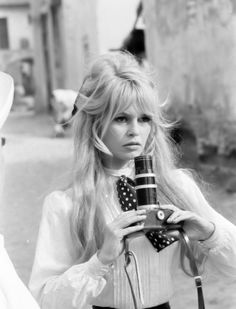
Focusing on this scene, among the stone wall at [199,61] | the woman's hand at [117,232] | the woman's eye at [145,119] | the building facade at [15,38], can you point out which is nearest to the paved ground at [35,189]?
the stone wall at [199,61]

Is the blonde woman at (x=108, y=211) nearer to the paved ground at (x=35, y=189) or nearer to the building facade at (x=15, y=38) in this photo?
the paved ground at (x=35, y=189)

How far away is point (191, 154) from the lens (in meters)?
4.50

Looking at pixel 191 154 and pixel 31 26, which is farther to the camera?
pixel 31 26

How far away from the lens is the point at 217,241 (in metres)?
1.56

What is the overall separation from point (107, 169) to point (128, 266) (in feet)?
0.82

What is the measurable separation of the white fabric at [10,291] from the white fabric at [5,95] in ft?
0.71

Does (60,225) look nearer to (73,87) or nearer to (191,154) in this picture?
(191,154)

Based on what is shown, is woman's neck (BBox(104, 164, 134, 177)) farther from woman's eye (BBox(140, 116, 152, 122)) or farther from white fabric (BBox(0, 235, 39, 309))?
white fabric (BBox(0, 235, 39, 309))

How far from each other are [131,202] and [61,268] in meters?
0.22

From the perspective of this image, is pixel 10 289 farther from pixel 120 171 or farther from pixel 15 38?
pixel 15 38

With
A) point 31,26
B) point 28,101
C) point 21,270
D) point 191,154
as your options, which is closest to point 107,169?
point 21,270

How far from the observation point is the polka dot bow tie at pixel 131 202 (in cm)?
153

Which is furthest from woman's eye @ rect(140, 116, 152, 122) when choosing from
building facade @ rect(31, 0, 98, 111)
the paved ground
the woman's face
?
building facade @ rect(31, 0, 98, 111)

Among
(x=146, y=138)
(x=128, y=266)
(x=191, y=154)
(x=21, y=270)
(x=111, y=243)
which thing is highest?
(x=146, y=138)
